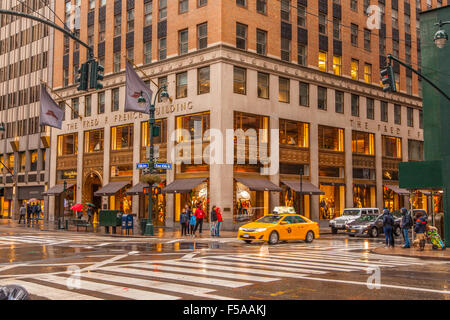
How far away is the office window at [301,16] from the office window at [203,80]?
1042 centimetres

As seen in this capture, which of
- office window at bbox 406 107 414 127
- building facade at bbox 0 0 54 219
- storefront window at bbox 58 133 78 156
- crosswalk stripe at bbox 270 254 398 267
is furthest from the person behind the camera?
building facade at bbox 0 0 54 219

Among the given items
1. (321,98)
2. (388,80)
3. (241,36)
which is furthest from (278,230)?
(321,98)

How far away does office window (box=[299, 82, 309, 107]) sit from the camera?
132ft

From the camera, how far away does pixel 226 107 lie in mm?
34531

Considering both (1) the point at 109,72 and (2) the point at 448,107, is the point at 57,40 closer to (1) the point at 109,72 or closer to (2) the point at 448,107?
(1) the point at 109,72

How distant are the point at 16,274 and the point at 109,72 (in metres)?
34.5

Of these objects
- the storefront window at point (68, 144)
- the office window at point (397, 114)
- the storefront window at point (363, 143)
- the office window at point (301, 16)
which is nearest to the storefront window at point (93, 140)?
the storefront window at point (68, 144)

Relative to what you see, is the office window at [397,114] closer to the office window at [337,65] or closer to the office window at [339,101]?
the office window at [339,101]

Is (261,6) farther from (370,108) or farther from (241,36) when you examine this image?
(370,108)

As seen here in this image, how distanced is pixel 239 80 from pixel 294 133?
7080mm

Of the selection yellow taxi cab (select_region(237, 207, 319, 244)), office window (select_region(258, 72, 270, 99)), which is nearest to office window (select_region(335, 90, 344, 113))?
office window (select_region(258, 72, 270, 99))

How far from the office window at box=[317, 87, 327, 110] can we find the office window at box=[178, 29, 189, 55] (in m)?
12.6

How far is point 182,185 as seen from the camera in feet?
116

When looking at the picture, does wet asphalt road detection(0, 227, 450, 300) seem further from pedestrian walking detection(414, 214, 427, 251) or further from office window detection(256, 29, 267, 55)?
office window detection(256, 29, 267, 55)
